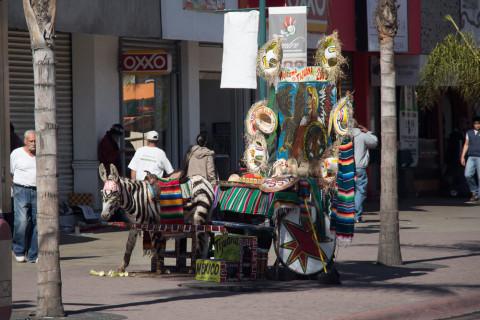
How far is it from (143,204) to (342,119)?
100 inches

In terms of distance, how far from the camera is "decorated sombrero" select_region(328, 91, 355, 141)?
36.1 feet

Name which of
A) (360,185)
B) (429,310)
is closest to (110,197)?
(429,310)

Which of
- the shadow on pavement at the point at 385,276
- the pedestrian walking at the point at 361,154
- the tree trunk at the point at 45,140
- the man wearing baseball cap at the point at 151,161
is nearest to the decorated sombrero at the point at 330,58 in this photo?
the shadow on pavement at the point at 385,276

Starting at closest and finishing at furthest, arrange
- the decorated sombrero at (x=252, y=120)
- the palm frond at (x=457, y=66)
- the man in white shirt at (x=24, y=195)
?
the decorated sombrero at (x=252, y=120), the man in white shirt at (x=24, y=195), the palm frond at (x=457, y=66)

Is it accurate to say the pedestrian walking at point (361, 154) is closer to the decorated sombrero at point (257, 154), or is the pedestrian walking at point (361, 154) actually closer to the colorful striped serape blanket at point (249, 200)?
the decorated sombrero at point (257, 154)

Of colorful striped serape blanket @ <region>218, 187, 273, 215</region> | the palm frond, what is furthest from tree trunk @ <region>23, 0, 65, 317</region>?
the palm frond

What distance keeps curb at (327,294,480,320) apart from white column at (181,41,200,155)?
1038cm

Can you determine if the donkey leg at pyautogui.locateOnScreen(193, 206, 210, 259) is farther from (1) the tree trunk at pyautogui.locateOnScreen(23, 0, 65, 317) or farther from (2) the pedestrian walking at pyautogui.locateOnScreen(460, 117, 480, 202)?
(2) the pedestrian walking at pyautogui.locateOnScreen(460, 117, 480, 202)

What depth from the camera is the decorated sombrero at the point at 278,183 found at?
10523 mm

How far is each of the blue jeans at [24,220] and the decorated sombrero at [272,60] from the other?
12.4ft

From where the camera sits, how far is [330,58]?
11.5m

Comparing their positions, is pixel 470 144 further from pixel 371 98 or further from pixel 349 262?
pixel 349 262

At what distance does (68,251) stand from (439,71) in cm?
644

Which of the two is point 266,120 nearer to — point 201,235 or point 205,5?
point 201,235
